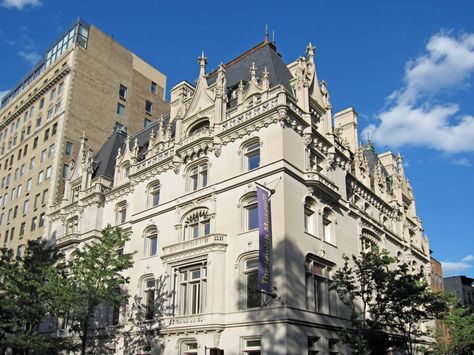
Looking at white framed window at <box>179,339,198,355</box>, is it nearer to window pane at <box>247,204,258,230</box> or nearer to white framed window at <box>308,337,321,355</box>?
white framed window at <box>308,337,321,355</box>

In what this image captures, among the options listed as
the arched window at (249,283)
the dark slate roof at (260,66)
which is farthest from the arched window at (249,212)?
the dark slate roof at (260,66)

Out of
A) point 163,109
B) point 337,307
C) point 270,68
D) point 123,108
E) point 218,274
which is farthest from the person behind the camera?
point 163,109

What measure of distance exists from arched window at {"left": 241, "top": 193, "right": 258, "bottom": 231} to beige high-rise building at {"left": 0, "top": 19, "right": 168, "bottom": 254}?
28206 mm

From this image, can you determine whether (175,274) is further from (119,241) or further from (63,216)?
(63,216)

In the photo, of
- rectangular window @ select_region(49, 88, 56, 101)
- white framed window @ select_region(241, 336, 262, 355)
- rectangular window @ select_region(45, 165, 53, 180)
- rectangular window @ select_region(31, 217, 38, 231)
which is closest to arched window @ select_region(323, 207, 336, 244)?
white framed window @ select_region(241, 336, 262, 355)

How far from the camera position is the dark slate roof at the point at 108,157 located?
4944cm

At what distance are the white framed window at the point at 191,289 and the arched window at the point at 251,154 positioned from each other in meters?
7.14

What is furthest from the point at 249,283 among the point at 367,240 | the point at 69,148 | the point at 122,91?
the point at 122,91

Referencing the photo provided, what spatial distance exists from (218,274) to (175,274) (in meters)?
4.39

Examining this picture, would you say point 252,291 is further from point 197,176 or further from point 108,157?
point 108,157

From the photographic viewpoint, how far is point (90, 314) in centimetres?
3189

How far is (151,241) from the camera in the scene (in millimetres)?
39250

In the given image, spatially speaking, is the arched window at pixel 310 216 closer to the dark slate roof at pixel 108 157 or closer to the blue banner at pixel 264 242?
the blue banner at pixel 264 242

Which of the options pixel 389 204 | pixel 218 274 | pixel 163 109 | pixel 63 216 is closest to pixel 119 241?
pixel 218 274
